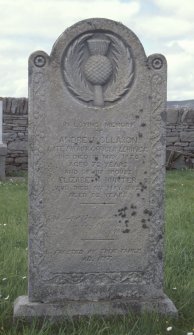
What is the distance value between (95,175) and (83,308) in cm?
89

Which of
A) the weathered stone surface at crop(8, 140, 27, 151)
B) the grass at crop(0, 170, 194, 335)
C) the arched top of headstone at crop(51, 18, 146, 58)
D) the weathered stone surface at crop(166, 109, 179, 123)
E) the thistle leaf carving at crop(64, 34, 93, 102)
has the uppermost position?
the arched top of headstone at crop(51, 18, 146, 58)

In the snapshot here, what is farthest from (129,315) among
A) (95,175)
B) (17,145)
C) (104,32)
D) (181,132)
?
(181,132)

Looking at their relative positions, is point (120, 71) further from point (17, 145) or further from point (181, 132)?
point (181, 132)

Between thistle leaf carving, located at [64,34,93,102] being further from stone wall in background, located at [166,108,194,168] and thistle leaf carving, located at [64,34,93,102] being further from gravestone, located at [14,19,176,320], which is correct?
stone wall in background, located at [166,108,194,168]

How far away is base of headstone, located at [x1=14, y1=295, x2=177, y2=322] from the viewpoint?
410cm

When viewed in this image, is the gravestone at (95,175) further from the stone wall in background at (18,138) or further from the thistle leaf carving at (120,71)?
the stone wall in background at (18,138)

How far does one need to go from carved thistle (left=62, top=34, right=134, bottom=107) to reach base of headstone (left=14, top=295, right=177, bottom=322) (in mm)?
1341

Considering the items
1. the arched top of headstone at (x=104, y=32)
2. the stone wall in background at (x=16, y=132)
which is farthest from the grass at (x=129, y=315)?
the stone wall in background at (x=16, y=132)

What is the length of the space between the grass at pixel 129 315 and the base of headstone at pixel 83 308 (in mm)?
60

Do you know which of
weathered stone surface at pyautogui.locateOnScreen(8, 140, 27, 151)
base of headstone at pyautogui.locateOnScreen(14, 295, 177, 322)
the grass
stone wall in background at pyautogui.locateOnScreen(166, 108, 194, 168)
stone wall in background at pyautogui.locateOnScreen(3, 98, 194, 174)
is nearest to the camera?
the grass

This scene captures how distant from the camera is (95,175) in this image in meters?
4.19

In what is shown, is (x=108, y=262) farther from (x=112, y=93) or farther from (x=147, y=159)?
(x=112, y=93)

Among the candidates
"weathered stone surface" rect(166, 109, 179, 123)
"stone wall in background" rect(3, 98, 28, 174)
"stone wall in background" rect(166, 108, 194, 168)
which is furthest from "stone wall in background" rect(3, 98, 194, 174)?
"weathered stone surface" rect(166, 109, 179, 123)

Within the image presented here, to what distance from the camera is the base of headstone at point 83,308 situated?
4.10 meters
